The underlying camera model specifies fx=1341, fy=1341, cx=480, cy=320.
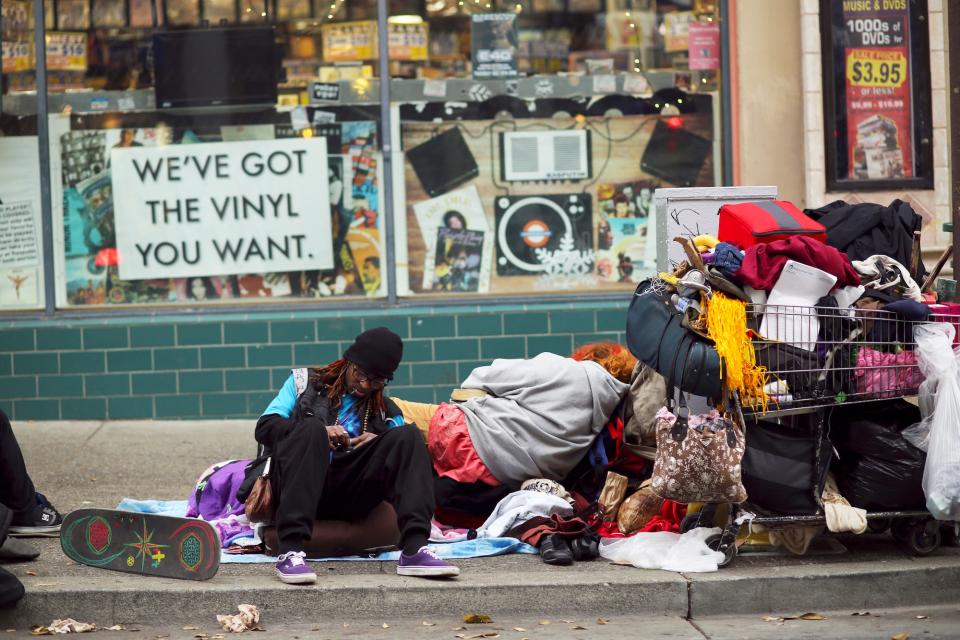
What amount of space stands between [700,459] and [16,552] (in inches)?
117

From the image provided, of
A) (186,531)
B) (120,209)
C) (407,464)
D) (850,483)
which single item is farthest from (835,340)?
(120,209)

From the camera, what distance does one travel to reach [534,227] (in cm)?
930

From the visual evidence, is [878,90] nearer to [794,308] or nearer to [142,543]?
[794,308]

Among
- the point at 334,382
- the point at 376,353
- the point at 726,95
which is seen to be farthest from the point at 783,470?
the point at 726,95

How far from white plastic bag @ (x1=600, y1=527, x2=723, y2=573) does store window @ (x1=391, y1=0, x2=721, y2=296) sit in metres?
3.53

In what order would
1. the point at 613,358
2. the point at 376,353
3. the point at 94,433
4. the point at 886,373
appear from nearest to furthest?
the point at 376,353 < the point at 886,373 < the point at 613,358 < the point at 94,433

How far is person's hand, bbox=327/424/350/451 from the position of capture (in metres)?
5.72

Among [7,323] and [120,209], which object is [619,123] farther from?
[7,323]

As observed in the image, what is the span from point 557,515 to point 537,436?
46 centimetres

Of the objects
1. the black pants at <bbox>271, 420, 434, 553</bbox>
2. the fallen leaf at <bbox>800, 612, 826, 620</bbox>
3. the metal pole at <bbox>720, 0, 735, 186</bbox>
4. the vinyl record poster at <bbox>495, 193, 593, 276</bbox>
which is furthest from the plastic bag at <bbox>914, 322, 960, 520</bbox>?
the vinyl record poster at <bbox>495, 193, 593, 276</bbox>

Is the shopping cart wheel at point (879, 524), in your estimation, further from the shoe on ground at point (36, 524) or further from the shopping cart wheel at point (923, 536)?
the shoe on ground at point (36, 524)

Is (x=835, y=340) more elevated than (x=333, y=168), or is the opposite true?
(x=333, y=168)

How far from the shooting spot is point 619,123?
9.30 meters

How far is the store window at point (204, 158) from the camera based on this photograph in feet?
30.0
